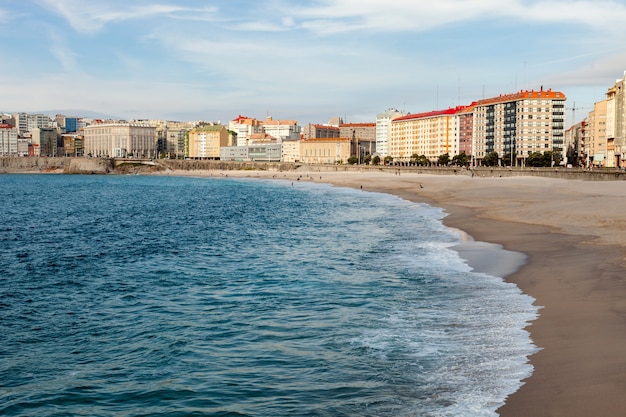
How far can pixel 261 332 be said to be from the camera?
563 inches

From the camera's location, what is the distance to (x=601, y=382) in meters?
9.64

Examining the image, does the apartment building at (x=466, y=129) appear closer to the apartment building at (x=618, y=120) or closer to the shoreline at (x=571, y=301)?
the apartment building at (x=618, y=120)

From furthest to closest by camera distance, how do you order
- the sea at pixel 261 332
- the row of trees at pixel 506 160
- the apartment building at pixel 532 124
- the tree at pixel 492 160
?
the apartment building at pixel 532 124
the tree at pixel 492 160
the row of trees at pixel 506 160
the sea at pixel 261 332

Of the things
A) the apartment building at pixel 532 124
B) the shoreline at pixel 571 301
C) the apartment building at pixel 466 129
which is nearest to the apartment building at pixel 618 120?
the apartment building at pixel 532 124

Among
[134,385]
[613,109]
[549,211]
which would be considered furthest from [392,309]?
[613,109]

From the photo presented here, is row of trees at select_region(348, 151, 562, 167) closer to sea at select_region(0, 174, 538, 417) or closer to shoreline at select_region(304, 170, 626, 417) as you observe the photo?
shoreline at select_region(304, 170, 626, 417)

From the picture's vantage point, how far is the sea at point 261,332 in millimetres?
10289

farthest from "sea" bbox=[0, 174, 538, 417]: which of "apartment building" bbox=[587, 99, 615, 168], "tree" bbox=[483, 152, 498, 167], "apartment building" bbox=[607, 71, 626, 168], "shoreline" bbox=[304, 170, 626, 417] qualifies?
"tree" bbox=[483, 152, 498, 167]

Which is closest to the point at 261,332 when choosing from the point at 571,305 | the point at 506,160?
the point at 571,305

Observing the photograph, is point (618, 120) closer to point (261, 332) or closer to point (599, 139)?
point (599, 139)

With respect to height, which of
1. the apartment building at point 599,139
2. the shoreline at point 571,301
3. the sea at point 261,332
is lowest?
the sea at point 261,332

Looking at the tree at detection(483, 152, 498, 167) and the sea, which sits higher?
the tree at detection(483, 152, 498, 167)

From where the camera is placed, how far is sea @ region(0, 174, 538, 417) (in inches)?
405

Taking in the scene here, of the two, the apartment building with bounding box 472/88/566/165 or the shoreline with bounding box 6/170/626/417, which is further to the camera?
the apartment building with bounding box 472/88/566/165
